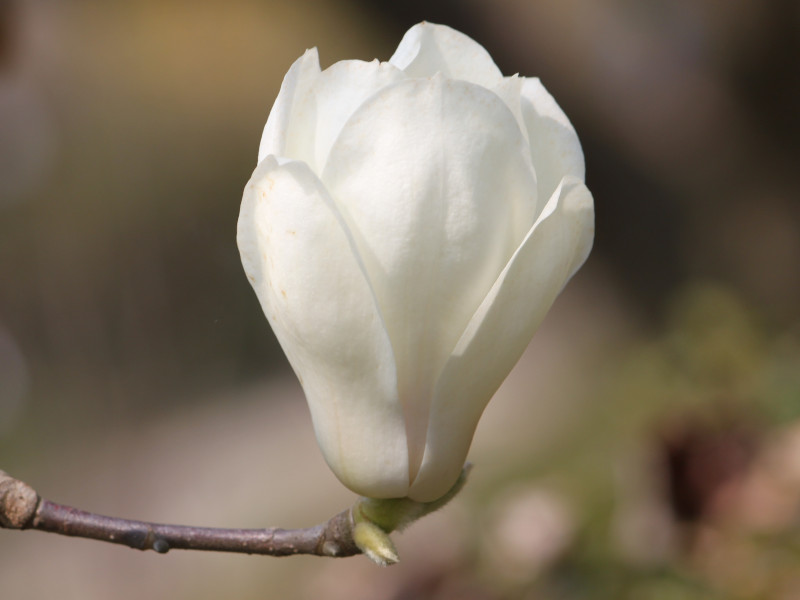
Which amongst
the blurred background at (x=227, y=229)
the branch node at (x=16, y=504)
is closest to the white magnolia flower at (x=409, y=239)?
the branch node at (x=16, y=504)

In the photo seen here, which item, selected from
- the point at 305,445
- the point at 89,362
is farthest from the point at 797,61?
the point at 89,362

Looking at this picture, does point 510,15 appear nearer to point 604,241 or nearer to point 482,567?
point 604,241

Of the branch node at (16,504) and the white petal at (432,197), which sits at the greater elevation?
the white petal at (432,197)

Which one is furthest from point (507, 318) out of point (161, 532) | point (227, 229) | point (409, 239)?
point (227, 229)

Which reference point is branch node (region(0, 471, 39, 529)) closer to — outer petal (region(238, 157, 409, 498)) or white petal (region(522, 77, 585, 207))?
outer petal (region(238, 157, 409, 498))

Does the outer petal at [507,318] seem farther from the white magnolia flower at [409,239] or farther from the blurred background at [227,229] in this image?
the blurred background at [227,229]

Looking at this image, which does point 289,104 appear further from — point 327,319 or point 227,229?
point 227,229
